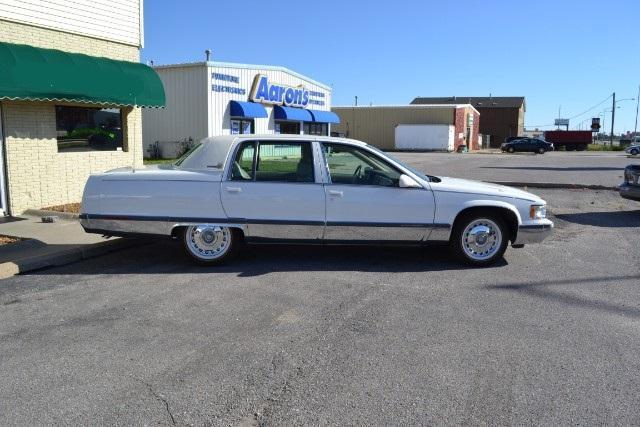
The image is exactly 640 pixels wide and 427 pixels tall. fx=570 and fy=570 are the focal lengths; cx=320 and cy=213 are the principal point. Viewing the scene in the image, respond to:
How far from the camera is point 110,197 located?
6984mm

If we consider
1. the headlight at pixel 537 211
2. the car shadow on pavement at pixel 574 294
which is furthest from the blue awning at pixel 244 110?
the car shadow on pavement at pixel 574 294

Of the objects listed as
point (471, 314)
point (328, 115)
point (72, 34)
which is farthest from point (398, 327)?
point (328, 115)

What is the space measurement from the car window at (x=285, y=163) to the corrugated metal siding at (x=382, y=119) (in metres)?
51.9

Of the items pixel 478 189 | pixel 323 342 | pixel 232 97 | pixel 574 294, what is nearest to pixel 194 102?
pixel 232 97

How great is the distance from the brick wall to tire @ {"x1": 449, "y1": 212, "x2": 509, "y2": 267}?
7962 millimetres

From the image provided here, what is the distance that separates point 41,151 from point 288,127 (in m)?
18.6

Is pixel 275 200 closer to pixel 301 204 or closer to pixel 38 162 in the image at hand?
pixel 301 204

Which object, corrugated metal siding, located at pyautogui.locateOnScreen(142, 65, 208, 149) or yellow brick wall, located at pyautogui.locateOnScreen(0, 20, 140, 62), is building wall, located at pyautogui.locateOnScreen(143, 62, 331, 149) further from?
yellow brick wall, located at pyautogui.locateOnScreen(0, 20, 140, 62)

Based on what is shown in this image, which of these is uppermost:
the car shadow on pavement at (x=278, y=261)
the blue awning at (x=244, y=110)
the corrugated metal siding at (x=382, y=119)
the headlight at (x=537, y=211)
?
the corrugated metal siding at (x=382, y=119)

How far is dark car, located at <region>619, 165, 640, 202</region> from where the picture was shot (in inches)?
452

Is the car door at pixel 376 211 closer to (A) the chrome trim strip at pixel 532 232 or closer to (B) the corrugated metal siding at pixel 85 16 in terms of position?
(A) the chrome trim strip at pixel 532 232

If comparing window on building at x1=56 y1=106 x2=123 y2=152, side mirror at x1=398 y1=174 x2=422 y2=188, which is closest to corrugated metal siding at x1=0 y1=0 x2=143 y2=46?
window on building at x1=56 y1=106 x2=123 y2=152

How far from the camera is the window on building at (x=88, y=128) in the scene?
446 inches

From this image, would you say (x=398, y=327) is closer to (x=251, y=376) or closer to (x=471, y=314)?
(x=471, y=314)
